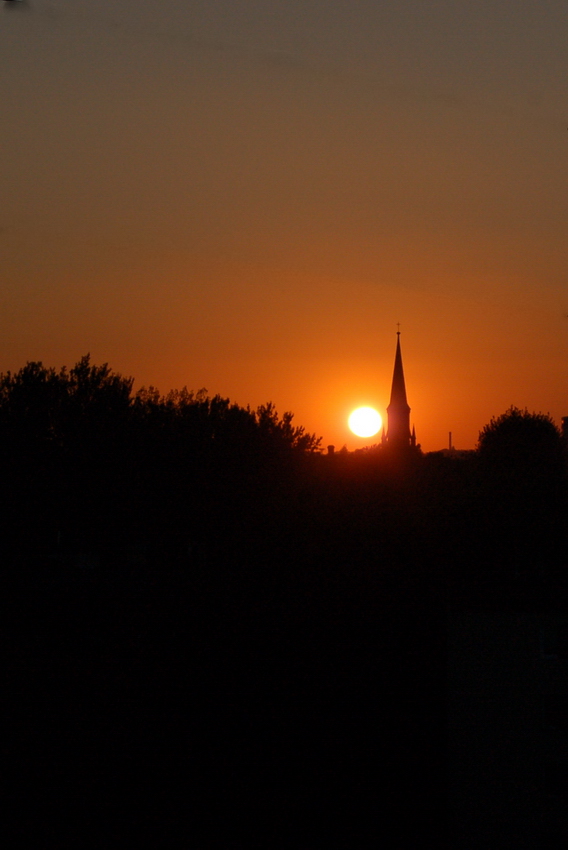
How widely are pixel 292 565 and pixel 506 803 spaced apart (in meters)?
11.0

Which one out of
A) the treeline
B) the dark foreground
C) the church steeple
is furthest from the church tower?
the dark foreground

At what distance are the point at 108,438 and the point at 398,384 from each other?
88.7 meters

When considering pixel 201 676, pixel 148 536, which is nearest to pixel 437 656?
pixel 201 676

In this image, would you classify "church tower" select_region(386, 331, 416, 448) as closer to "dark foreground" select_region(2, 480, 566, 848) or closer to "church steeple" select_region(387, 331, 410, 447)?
"church steeple" select_region(387, 331, 410, 447)

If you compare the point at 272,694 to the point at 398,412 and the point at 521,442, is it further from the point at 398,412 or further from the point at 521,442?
the point at 398,412

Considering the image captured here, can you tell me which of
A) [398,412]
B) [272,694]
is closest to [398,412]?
[398,412]

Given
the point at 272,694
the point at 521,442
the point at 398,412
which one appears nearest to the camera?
the point at 272,694

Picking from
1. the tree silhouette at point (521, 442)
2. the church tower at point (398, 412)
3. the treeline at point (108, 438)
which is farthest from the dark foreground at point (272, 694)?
the church tower at point (398, 412)

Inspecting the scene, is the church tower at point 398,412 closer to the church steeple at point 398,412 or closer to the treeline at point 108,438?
the church steeple at point 398,412

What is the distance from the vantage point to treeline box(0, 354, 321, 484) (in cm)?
3953

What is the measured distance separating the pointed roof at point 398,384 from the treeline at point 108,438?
78727mm

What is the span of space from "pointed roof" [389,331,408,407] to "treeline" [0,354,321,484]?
7873 cm

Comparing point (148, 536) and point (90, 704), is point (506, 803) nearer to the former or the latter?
point (90, 704)

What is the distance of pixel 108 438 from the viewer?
134ft
